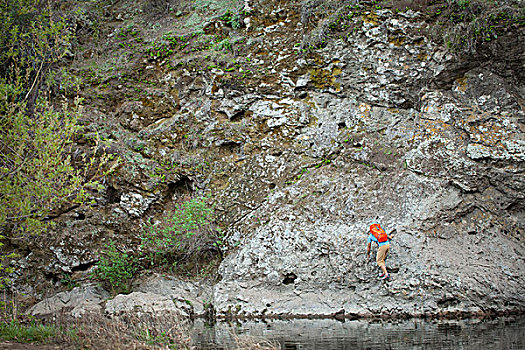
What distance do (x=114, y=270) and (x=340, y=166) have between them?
8.86 meters

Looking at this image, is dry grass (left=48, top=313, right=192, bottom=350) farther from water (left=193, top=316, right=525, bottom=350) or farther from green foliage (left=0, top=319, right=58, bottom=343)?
water (left=193, top=316, right=525, bottom=350)

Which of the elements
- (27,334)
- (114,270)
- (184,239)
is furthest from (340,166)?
A: (27,334)

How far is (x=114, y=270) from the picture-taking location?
1357 cm

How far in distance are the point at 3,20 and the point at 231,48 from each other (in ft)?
34.4

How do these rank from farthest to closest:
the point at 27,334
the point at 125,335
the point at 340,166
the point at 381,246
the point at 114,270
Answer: the point at 340,166, the point at 114,270, the point at 381,246, the point at 27,334, the point at 125,335

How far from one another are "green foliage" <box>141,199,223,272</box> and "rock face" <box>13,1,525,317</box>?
0.68m

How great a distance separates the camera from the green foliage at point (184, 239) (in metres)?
14.1

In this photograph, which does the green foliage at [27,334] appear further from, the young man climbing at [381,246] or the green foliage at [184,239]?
the young man climbing at [381,246]

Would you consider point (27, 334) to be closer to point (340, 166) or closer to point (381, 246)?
point (381, 246)

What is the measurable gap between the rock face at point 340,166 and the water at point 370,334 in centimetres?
143

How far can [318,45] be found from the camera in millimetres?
16000

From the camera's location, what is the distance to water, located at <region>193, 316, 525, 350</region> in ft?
22.7

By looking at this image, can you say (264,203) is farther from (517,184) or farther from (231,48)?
(517,184)

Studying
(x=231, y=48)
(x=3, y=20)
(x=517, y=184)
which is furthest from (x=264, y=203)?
(x=3, y=20)
